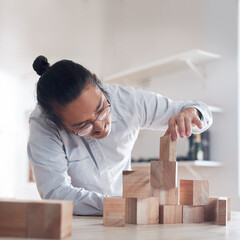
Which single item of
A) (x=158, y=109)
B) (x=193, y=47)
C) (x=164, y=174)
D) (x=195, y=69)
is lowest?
(x=164, y=174)

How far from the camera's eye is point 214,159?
3355mm

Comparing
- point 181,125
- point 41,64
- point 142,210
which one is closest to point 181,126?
point 181,125

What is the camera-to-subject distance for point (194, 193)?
120cm

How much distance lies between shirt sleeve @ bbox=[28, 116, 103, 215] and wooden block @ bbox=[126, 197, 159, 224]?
0.29 m

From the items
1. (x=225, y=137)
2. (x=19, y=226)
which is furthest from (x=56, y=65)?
(x=225, y=137)

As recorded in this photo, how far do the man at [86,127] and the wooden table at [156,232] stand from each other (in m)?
0.31

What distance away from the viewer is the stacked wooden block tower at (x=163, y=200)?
43.2 inches

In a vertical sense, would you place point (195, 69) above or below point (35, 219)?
above

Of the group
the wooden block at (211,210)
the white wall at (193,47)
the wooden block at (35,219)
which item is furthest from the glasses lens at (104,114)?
the white wall at (193,47)

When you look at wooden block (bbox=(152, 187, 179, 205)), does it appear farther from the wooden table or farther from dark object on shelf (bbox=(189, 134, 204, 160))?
dark object on shelf (bbox=(189, 134, 204, 160))

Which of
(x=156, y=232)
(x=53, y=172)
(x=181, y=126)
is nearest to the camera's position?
(x=156, y=232)

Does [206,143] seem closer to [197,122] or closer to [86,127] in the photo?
[197,122]

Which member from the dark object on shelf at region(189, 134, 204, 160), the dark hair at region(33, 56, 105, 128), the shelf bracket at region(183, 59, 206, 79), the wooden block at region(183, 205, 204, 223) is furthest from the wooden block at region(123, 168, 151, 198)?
the shelf bracket at region(183, 59, 206, 79)

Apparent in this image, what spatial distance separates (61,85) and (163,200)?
0.49 meters
